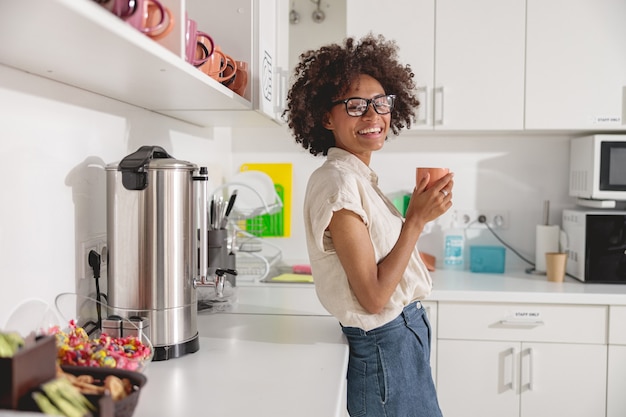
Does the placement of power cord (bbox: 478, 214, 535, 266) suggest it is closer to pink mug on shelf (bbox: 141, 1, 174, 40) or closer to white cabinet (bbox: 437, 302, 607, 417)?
white cabinet (bbox: 437, 302, 607, 417)

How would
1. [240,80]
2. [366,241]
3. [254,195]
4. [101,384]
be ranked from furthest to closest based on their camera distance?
[254,195]
[240,80]
[366,241]
[101,384]

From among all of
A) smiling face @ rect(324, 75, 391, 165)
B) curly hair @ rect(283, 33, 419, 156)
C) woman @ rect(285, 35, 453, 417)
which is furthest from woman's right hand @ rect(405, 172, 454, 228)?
curly hair @ rect(283, 33, 419, 156)

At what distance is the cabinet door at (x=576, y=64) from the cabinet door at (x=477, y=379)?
933mm

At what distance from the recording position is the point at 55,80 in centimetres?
128

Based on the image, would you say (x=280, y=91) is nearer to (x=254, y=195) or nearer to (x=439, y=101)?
(x=254, y=195)

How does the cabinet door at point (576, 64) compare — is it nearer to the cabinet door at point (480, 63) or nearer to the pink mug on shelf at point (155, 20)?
the cabinet door at point (480, 63)

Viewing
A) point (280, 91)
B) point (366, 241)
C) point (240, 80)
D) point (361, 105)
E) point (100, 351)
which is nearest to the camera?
point (100, 351)

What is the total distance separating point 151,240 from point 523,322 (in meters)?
1.52

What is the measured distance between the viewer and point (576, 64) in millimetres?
2475

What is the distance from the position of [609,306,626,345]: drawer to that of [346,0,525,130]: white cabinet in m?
0.79

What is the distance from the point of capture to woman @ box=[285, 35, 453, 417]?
1377 mm

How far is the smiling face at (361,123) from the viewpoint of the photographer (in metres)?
1.48

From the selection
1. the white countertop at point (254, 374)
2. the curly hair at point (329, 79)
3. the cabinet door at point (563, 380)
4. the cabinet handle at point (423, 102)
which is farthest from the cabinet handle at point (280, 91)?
the cabinet door at point (563, 380)

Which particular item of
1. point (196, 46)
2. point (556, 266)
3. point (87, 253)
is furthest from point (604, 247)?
point (87, 253)
